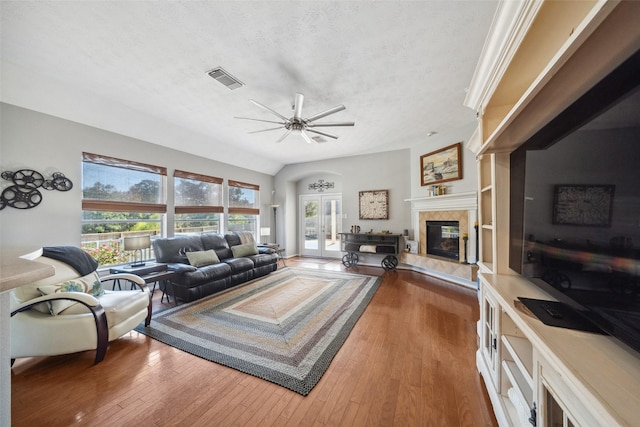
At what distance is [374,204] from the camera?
5824 millimetres

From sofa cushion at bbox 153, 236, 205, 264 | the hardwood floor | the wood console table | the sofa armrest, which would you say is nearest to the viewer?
the hardwood floor

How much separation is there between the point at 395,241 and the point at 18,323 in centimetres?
551

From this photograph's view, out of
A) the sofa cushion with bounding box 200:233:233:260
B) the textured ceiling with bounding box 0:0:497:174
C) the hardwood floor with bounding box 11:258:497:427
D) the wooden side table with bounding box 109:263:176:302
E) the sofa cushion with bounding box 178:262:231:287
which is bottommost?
the hardwood floor with bounding box 11:258:497:427

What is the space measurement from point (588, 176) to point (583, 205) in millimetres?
126

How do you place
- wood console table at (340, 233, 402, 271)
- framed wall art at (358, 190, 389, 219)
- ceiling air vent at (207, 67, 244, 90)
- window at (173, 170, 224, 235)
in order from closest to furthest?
ceiling air vent at (207, 67, 244, 90) < window at (173, 170, 224, 235) < wood console table at (340, 233, 402, 271) < framed wall art at (358, 190, 389, 219)

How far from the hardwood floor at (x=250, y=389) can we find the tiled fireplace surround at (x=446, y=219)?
75.0 inches

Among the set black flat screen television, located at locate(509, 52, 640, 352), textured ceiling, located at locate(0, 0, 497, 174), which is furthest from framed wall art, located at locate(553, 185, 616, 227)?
Answer: textured ceiling, located at locate(0, 0, 497, 174)

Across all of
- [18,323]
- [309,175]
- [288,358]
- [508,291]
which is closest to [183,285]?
[18,323]

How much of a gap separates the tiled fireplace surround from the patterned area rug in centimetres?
149

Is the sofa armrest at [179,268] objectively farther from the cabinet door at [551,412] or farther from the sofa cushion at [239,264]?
the cabinet door at [551,412]

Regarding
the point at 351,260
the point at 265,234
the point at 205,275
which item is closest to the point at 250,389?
the point at 205,275

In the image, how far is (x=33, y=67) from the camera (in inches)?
95.3

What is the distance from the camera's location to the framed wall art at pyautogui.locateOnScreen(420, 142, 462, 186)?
4.28 meters

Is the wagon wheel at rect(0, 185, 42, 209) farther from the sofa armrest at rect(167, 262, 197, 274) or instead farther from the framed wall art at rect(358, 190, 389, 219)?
the framed wall art at rect(358, 190, 389, 219)
